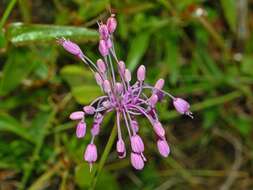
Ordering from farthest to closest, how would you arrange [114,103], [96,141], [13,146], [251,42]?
[251,42] < [96,141] < [13,146] < [114,103]

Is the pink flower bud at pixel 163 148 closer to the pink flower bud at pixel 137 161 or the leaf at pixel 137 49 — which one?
the pink flower bud at pixel 137 161

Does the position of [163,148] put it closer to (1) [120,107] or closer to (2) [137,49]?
(1) [120,107]

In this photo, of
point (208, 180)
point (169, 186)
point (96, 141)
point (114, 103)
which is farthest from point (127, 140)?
point (114, 103)

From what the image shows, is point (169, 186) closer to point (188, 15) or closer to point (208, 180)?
point (208, 180)

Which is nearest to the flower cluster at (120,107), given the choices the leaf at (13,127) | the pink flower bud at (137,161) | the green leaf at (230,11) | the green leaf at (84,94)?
the pink flower bud at (137,161)

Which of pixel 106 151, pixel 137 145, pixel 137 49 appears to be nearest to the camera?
pixel 137 145

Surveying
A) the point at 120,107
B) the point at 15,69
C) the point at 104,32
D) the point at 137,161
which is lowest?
the point at 137,161

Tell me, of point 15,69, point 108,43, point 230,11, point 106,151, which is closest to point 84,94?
point 15,69
